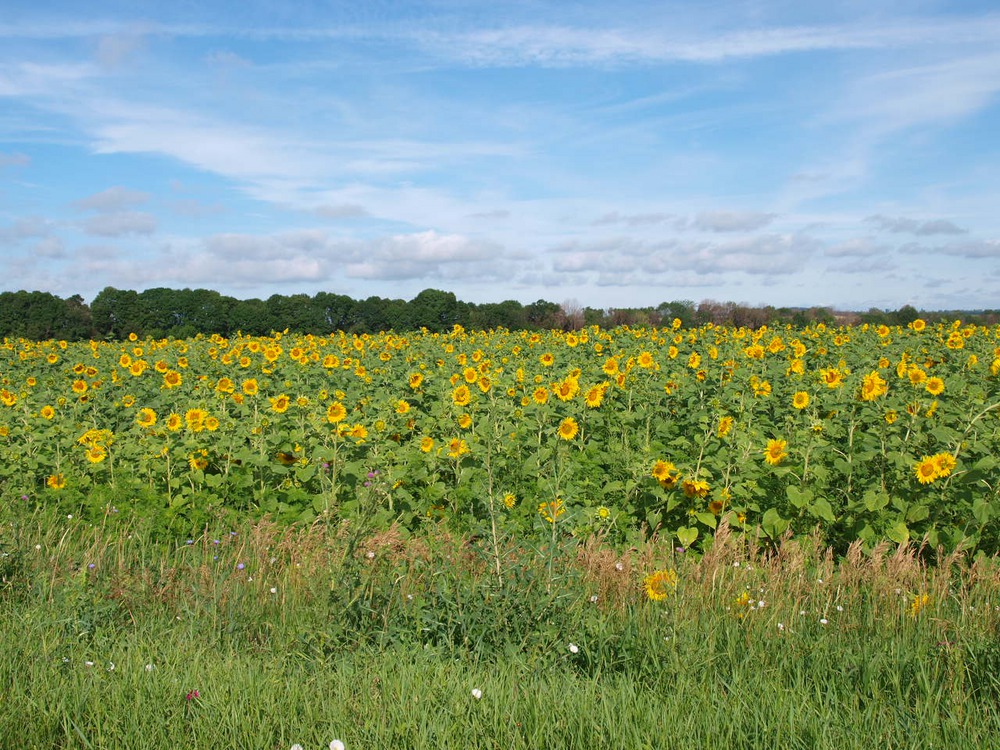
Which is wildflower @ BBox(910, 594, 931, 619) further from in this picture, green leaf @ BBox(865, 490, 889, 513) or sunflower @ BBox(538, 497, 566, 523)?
sunflower @ BBox(538, 497, 566, 523)

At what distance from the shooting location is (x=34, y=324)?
26078mm

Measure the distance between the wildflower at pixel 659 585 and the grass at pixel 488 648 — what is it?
0.18 feet

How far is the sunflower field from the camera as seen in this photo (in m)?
5.21

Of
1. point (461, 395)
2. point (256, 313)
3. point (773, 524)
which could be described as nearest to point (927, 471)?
point (773, 524)

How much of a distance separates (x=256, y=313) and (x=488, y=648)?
85.7 feet

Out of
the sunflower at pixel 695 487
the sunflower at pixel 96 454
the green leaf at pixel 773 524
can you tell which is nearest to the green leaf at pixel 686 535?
the sunflower at pixel 695 487

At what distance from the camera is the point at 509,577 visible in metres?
3.80

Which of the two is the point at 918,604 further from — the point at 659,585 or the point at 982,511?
the point at 659,585

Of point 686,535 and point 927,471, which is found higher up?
point 927,471

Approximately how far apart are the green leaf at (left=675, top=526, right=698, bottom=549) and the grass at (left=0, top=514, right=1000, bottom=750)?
0.10 metres

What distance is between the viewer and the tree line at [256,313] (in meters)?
25.8

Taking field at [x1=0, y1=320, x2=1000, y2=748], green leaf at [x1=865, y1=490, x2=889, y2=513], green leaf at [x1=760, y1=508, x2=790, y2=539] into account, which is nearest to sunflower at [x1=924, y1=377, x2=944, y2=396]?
field at [x1=0, y1=320, x2=1000, y2=748]

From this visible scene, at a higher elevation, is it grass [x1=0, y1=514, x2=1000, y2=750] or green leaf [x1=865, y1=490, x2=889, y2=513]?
green leaf [x1=865, y1=490, x2=889, y2=513]

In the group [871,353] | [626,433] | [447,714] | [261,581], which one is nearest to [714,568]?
[447,714]
